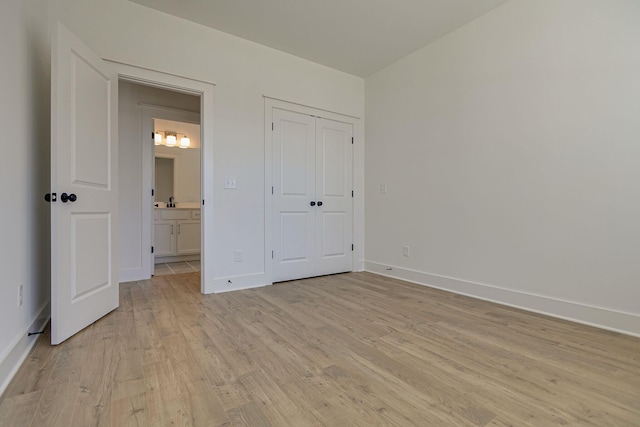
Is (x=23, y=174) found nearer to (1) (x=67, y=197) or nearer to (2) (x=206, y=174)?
(1) (x=67, y=197)

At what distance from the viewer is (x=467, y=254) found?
9.89 ft

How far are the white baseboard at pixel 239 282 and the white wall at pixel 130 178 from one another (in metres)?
1.26

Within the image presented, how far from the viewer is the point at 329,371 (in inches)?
61.0

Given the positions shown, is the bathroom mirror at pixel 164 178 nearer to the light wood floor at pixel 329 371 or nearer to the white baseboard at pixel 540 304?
the light wood floor at pixel 329 371

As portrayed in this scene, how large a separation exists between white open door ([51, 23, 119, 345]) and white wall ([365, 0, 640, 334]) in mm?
3006

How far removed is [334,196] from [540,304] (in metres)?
2.44

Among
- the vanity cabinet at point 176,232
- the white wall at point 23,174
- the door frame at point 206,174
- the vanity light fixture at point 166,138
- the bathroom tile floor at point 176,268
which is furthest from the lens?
the vanity light fixture at point 166,138

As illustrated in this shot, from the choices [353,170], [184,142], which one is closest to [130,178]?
[184,142]

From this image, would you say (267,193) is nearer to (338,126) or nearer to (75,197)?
(338,126)

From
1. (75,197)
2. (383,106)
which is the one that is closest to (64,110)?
(75,197)

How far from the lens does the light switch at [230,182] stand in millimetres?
3151

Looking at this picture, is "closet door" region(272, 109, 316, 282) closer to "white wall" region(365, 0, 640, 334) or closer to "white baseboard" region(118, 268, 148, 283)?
"white wall" region(365, 0, 640, 334)

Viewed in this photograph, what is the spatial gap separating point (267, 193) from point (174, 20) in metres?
1.89

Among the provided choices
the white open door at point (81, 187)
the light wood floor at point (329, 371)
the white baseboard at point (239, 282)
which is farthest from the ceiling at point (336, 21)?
the light wood floor at point (329, 371)
